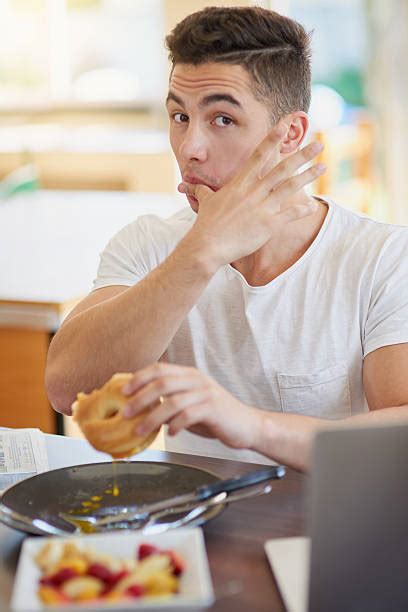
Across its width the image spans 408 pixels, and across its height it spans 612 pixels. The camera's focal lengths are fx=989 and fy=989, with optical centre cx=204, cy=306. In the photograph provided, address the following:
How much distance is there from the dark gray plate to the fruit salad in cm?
22

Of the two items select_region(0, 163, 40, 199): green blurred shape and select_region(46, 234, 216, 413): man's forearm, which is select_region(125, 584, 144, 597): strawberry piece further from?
select_region(0, 163, 40, 199): green blurred shape

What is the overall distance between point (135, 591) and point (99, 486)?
43 cm

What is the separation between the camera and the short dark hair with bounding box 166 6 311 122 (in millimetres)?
1607

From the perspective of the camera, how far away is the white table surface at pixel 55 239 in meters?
2.61

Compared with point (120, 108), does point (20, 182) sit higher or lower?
lower

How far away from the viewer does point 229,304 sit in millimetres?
1686

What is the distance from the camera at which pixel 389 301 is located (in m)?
1.56

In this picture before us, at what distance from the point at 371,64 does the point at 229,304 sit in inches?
157

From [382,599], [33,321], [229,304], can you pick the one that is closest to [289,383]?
[229,304]

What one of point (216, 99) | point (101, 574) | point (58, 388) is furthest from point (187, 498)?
point (216, 99)

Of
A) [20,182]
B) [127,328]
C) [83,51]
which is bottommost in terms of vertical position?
[127,328]

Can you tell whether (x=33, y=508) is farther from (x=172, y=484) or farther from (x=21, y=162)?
(x=21, y=162)

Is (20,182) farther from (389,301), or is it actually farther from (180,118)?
(389,301)

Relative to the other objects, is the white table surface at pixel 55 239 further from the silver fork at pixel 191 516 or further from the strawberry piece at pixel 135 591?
the strawberry piece at pixel 135 591
